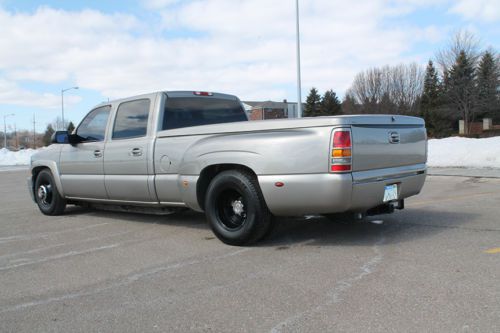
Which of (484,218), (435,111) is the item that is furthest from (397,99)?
(484,218)

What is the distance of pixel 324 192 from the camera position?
15.5 feet

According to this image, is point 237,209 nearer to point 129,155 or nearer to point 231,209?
point 231,209

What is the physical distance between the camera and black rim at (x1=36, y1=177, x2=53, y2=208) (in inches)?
319

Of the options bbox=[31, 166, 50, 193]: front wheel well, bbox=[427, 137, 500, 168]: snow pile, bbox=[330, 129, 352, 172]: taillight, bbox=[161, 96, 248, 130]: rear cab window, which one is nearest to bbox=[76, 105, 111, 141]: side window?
bbox=[161, 96, 248, 130]: rear cab window

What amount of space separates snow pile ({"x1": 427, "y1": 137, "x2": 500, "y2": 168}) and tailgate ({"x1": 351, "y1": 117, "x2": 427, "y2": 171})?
11.2 meters

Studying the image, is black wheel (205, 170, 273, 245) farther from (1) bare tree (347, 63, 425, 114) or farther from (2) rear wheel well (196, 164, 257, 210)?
(1) bare tree (347, 63, 425, 114)

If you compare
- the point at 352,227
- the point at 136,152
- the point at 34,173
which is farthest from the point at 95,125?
the point at 352,227

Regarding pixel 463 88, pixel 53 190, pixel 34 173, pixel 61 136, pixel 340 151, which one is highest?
pixel 463 88

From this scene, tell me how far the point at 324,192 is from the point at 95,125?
409 cm

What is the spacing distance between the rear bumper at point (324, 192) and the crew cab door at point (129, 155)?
195 cm

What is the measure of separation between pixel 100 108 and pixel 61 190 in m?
1.53

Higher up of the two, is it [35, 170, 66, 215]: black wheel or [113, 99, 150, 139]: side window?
[113, 99, 150, 139]: side window

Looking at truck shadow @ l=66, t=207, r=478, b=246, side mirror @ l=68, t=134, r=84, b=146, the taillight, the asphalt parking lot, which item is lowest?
the asphalt parking lot

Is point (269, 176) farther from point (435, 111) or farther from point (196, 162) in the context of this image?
point (435, 111)
